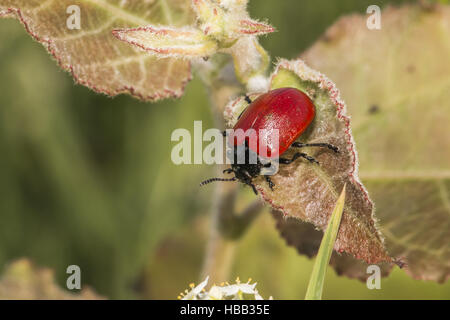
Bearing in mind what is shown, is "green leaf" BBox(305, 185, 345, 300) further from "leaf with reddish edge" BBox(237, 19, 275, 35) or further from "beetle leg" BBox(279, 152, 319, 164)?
"leaf with reddish edge" BBox(237, 19, 275, 35)

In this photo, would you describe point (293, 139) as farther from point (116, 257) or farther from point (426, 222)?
point (116, 257)

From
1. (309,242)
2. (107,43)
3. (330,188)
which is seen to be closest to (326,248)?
(330,188)

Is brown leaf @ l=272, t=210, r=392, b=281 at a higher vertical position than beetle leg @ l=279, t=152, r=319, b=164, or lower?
lower

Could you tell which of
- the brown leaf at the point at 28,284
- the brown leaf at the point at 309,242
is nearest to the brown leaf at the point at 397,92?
the brown leaf at the point at 309,242

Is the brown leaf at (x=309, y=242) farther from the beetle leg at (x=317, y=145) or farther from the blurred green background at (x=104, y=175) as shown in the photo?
the blurred green background at (x=104, y=175)

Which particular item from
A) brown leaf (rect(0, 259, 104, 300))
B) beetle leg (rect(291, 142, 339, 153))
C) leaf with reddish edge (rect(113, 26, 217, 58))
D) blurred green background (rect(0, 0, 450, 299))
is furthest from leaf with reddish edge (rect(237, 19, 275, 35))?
blurred green background (rect(0, 0, 450, 299))
